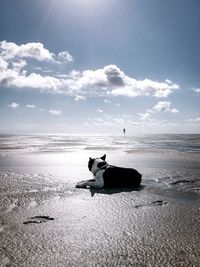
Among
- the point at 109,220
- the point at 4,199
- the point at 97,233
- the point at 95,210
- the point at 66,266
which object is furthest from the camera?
A: the point at 4,199

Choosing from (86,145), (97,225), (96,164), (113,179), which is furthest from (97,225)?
(86,145)

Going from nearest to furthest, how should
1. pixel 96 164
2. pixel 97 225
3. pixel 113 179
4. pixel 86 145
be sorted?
pixel 97 225, pixel 113 179, pixel 96 164, pixel 86 145

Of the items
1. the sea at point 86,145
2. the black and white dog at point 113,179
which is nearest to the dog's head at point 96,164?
the black and white dog at point 113,179

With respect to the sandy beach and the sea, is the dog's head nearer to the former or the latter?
the sandy beach

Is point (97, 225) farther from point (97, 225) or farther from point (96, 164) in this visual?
point (96, 164)

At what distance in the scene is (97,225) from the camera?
603 centimetres

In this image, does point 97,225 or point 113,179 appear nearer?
point 97,225

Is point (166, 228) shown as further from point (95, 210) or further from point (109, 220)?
point (95, 210)

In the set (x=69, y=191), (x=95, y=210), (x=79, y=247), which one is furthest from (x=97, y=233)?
(x=69, y=191)

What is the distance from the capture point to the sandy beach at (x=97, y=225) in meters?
4.55

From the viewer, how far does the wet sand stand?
14.9ft

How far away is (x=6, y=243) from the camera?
4.99m

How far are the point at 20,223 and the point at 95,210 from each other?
2.01 meters

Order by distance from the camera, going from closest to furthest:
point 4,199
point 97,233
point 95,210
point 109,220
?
point 97,233, point 109,220, point 95,210, point 4,199
